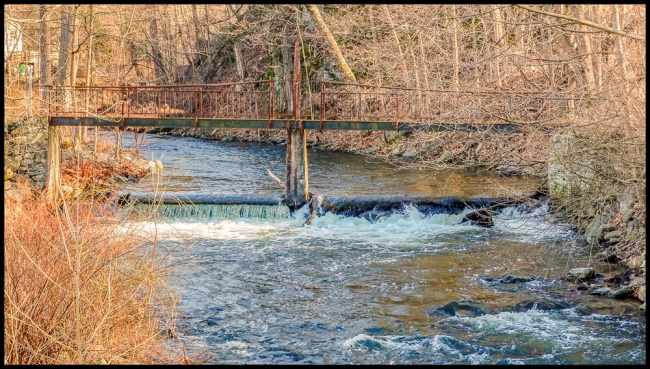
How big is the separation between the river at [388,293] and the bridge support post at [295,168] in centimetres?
49

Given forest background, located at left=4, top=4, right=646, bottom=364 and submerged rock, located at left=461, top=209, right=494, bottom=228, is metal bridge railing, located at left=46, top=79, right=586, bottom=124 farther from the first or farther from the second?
submerged rock, located at left=461, top=209, right=494, bottom=228

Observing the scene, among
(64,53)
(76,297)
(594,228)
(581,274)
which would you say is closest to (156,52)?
(64,53)

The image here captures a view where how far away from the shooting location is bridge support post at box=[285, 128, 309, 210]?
57.0 ft

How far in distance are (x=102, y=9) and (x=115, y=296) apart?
17.1m

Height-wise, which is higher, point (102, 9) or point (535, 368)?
point (102, 9)

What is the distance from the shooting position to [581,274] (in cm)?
1120

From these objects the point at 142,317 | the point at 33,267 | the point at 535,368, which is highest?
the point at 33,267

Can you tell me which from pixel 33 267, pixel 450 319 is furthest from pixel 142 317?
pixel 450 319

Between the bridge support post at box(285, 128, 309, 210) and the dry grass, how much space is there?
924 cm

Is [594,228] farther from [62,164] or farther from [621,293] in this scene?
[62,164]

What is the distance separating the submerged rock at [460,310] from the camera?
387 inches

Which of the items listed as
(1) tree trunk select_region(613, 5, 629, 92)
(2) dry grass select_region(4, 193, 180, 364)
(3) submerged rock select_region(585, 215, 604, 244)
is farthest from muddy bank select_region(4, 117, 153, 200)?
(1) tree trunk select_region(613, 5, 629, 92)

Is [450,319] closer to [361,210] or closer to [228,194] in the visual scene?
[361,210]

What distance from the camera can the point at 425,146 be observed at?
79.1 feet
